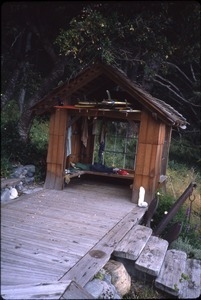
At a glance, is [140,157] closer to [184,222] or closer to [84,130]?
[184,222]

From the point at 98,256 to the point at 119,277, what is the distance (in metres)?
0.34

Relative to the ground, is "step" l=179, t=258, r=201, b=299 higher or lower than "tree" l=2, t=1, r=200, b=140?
lower

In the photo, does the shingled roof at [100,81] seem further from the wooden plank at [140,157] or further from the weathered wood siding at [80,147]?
the weathered wood siding at [80,147]

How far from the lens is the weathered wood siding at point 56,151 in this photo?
6.83 m

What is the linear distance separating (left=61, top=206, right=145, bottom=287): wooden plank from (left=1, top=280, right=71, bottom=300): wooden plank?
0.31 meters

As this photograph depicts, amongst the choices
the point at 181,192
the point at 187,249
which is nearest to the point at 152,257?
the point at 187,249

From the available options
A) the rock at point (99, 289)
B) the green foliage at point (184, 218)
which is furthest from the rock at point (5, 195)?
the green foliage at point (184, 218)

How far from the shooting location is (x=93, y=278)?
3.02 metres

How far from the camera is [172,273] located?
3605mm

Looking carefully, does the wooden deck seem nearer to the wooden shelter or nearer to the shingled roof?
the wooden shelter

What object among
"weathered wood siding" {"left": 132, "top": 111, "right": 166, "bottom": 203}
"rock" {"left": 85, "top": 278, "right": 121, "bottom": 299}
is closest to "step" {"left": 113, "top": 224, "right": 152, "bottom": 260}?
"rock" {"left": 85, "top": 278, "right": 121, "bottom": 299}

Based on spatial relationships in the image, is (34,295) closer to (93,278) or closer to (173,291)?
(93,278)

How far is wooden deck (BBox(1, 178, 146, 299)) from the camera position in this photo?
7.07ft

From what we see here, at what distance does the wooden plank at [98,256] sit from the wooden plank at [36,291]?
1.03 feet
